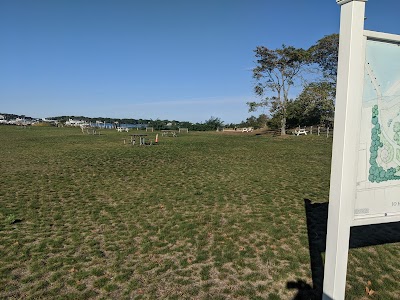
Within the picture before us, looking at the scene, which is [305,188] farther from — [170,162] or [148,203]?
[170,162]

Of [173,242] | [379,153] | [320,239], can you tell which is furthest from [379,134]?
[173,242]

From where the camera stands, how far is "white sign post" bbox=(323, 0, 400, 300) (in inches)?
98.0

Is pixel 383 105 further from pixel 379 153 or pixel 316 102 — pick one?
pixel 316 102

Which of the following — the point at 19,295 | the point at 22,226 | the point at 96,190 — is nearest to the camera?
the point at 19,295

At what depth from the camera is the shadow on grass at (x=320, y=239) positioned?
3.73 meters

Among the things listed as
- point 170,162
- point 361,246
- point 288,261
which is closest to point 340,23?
point 288,261

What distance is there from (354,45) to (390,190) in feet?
4.90

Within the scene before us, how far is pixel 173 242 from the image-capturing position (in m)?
5.05

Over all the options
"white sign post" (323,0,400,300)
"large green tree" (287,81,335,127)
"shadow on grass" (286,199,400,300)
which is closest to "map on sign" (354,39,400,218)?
"white sign post" (323,0,400,300)

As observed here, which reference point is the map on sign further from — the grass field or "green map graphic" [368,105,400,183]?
the grass field

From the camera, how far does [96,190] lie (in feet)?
28.6

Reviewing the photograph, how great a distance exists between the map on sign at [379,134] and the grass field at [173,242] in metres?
1.55

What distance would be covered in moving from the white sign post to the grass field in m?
1.40

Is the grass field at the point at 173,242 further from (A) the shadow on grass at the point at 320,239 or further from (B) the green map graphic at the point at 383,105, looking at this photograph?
(B) the green map graphic at the point at 383,105
